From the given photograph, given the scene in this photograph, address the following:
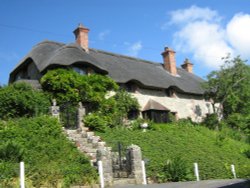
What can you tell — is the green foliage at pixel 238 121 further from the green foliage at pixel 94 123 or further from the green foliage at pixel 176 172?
the green foliage at pixel 176 172

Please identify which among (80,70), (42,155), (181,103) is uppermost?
(80,70)

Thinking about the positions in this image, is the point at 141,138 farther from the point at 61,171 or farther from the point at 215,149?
the point at 61,171

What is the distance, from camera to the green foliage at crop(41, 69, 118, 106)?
23.5 metres

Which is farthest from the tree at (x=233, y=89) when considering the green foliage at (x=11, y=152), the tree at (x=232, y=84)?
the green foliage at (x=11, y=152)

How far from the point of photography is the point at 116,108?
1013 inches

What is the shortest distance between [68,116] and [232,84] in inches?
659

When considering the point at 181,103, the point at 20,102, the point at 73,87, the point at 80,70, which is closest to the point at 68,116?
the point at 20,102

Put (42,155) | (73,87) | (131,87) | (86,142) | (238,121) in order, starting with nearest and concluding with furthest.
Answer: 1. (42,155)
2. (86,142)
3. (73,87)
4. (131,87)
5. (238,121)

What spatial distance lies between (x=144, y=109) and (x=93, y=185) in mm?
16382

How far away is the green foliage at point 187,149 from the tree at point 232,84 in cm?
758

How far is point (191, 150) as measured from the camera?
20.2 m

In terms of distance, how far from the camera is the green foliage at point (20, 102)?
68.0ft

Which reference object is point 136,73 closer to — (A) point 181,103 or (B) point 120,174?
(A) point 181,103

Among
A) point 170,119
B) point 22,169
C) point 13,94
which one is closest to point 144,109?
point 170,119
